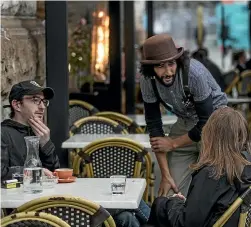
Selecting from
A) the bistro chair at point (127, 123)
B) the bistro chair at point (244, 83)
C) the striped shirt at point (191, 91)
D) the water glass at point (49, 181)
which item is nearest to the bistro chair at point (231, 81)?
the bistro chair at point (244, 83)

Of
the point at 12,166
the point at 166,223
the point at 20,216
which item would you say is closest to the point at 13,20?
the point at 12,166

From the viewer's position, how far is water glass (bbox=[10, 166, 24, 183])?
164 inches

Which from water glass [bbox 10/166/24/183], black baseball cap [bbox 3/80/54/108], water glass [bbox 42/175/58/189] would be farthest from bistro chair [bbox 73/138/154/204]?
water glass [bbox 10/166/24/183]

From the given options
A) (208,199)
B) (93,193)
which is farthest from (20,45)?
(208,199)

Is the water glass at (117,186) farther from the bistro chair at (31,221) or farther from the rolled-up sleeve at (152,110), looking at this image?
the rolled-up sleeve at (152,110)

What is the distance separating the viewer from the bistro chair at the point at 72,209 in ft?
11.0

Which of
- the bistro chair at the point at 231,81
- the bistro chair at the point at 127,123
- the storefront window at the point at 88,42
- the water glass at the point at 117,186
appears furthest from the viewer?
the bistro chair at the point at 231,81

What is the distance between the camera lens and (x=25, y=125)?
454cm

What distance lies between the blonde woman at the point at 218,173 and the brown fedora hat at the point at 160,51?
47.8 inches

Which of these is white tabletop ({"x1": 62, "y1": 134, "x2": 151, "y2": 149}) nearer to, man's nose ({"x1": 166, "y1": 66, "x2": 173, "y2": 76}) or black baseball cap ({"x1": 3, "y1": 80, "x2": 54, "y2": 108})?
man's nose ({"x1": 166, "y1": 66, "x2": 173, "y2": 76})

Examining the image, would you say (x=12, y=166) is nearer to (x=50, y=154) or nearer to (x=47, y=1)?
(x=50, y=154)

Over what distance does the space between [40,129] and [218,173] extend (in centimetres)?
132

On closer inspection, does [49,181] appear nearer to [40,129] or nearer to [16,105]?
[40,129]

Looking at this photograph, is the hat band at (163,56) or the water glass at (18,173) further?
the hat band at (163,56)
